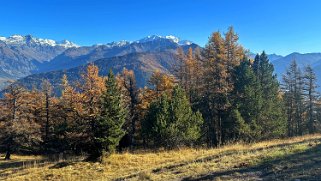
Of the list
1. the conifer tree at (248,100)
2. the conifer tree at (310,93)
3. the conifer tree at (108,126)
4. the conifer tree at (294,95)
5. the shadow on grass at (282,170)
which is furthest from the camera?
the conifer tree at (294,95)

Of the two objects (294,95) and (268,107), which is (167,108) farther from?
(294,95)

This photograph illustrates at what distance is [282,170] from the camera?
12.3m

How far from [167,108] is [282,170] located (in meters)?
21.3

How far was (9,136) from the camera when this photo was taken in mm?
44406

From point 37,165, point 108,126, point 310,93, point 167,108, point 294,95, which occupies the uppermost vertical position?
point 310,93

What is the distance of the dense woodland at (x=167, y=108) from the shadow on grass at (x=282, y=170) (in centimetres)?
1667

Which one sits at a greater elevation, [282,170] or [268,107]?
[268,107]

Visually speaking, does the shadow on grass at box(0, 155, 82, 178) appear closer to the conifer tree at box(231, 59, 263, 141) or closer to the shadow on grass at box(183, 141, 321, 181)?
the shadow on grass at box(183, 141, 321, 181)

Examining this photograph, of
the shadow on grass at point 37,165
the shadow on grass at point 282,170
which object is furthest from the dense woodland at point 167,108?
the shadow on grass at point 282,170

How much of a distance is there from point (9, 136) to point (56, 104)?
791cm

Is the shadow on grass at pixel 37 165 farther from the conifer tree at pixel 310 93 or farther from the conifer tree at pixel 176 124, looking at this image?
the conifer tree at pixel 310 93

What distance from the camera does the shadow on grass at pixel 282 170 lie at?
1127cm

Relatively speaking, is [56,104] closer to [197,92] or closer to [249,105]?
[197,92]

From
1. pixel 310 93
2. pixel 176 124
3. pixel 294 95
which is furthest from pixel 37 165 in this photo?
pixel 310 93
